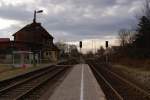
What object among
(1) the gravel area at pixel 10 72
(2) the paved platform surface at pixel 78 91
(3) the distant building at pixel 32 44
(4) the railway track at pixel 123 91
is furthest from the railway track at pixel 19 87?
(3) the distant building at pixel 32 44

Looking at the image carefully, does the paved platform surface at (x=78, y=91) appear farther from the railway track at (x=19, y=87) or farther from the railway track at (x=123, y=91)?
the railway track at (x=19, y=87)

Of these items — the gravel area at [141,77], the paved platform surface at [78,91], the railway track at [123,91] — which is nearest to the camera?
the paved platform surface at [78,91]

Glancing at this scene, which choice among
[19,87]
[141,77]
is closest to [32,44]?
[141,77]

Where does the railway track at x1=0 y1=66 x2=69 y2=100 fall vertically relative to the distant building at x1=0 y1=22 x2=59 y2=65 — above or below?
below

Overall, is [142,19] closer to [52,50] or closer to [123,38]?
[52,50]

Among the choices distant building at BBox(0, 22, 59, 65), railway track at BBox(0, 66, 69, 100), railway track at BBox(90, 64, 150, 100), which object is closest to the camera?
railway track at BBox(90, 64, 150, 100)

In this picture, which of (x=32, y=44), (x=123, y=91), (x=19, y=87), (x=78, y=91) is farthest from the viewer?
(x=32, y=44)

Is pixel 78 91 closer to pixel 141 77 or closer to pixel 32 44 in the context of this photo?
pixel 141 77

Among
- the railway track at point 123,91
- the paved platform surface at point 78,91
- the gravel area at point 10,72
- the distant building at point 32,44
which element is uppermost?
the distant building at point 32,44

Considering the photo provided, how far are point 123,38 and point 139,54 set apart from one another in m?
94.2

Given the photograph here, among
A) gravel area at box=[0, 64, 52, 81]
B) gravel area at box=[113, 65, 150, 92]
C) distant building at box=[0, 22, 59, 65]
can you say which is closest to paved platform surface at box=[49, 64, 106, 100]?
gravel area at box=[113, 65, 150, 92]

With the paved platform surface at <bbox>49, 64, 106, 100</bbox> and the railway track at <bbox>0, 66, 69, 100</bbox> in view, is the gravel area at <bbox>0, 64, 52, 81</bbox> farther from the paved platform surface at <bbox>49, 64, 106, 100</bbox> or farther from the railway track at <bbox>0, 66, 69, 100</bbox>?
the paved platform surface at <bbox>49, 64, 106, 100</bbox>

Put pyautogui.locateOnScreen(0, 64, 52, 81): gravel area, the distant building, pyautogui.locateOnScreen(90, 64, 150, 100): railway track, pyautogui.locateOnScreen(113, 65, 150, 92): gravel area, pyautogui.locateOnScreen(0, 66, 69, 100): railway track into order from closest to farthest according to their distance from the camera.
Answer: pyautogui.locateOnScreen(90, 64, 150, 100): railway track → pyautogui.locateOnScreen(0, 66, 69, 100): railway track → pyautogui.locateOnScreen(113, 65, 150, 92): gravel area → pyautogui.locateOnScreen(0, 64, 52, 81): gravel area → the distant building

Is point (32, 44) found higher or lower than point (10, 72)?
higher
